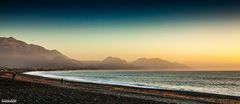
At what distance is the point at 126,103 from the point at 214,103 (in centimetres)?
1165

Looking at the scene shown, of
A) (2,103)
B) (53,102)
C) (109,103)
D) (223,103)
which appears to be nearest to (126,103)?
(109,103)

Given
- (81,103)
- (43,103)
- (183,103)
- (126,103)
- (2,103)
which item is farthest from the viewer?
(183,103)

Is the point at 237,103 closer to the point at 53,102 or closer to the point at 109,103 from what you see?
the point at 109,103

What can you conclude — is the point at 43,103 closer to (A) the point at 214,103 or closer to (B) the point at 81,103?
(B) the point at 81,103

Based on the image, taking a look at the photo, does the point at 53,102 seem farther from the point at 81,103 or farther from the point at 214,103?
the point at 214,103

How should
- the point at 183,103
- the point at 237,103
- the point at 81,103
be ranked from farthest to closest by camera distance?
the point at 237,103
the point at 183,103
the point at 81,103

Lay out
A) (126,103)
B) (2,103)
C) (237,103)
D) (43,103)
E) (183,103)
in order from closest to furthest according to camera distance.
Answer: (2,103) → (43,103) → (126,103) → (183,103) → (237,103)

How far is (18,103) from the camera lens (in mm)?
20266

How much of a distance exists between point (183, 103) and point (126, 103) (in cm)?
797

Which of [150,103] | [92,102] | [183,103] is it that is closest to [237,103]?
[183,103]

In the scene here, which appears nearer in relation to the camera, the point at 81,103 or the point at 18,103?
the point at 18,103

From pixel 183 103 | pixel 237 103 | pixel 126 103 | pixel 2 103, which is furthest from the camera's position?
pixel 237 103

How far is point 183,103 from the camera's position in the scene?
30.9 m

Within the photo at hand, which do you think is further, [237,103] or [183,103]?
[237,103]
